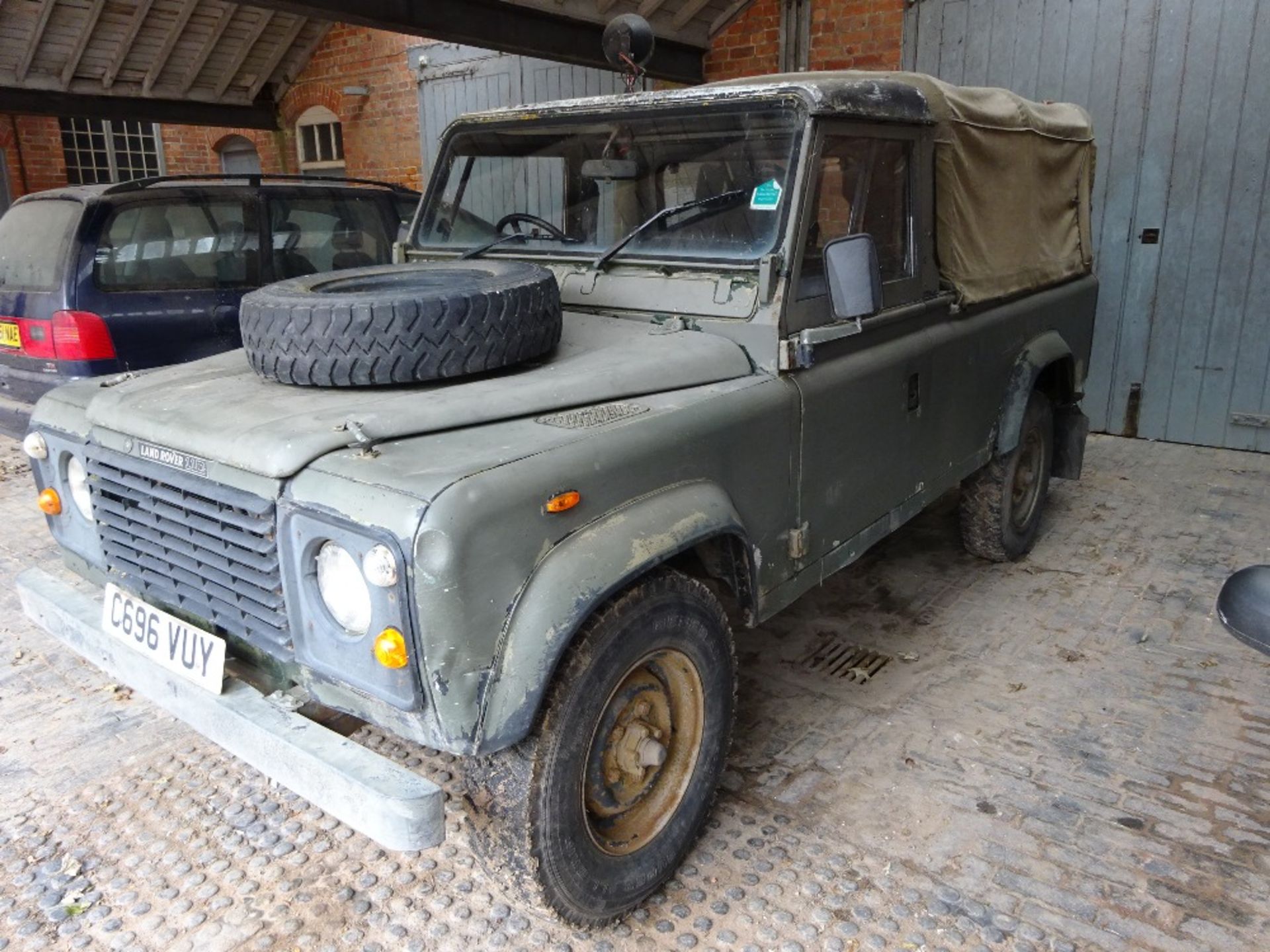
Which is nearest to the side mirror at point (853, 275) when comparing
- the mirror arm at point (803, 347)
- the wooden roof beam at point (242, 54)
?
the mirror arm at point (803, 347)

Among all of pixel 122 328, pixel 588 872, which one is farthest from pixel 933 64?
pixel 588 872

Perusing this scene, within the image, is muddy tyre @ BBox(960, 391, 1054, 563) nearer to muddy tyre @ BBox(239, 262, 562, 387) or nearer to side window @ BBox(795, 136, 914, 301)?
side window @ BBox(795, 136, 914, 301)

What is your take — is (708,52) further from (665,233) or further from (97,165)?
(97,165)

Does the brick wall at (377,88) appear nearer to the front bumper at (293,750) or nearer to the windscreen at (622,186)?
the windscreen at (622,186)

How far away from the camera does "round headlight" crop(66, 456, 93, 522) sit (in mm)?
2658

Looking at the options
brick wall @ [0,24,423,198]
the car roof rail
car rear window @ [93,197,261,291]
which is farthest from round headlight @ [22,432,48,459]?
brick wall @ [0,24,423,198]

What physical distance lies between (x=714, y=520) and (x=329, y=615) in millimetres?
945

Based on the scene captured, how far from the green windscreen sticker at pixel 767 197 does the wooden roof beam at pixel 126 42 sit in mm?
8818

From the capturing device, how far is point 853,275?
8.91ft

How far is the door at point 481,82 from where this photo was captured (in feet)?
30.2

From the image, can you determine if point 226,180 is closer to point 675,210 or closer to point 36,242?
point 36,242

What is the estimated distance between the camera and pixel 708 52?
27.0 ft

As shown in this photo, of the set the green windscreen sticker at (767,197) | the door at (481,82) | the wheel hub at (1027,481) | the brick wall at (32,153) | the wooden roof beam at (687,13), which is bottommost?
the wheel hub at (1027,481)

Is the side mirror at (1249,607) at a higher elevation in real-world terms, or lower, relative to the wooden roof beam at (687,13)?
lower
